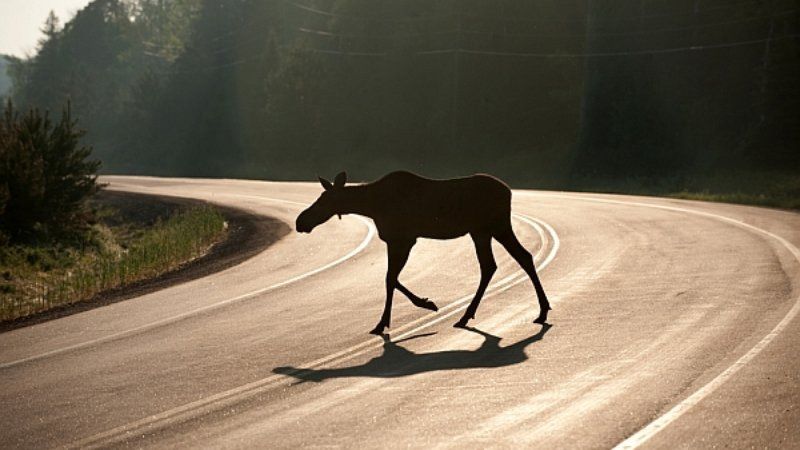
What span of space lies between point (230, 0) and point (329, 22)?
22731 mm

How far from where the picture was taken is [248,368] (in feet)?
34.1

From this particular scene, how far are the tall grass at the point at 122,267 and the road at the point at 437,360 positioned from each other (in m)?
1.81

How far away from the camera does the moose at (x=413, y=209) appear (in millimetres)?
11875

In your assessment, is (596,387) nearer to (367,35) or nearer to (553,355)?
(553,355)

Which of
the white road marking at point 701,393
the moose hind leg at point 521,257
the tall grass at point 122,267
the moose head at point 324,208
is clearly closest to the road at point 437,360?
the white road marking at point 701,393

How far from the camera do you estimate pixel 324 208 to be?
39.2 feet

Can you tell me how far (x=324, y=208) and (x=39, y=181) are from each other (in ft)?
54.3

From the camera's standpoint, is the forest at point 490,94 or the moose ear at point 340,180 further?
the forest at point 490,94

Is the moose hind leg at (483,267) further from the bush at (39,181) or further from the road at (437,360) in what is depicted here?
the bush at (39,181)

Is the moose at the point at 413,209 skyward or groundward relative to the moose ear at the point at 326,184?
groundward

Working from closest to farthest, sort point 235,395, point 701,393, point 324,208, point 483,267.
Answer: point 701,393 → point 235,395 → point 324,208 → point 483,267

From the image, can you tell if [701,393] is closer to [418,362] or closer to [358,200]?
[418,362]

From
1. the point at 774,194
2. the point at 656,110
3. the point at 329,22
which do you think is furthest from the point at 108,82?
the point at 774,194

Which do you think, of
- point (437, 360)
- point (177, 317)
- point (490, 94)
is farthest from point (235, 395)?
point (490, 94)
